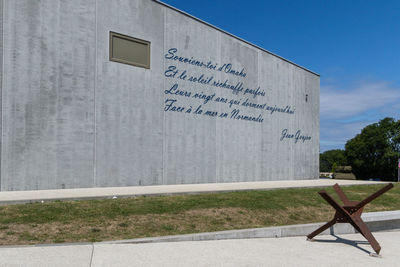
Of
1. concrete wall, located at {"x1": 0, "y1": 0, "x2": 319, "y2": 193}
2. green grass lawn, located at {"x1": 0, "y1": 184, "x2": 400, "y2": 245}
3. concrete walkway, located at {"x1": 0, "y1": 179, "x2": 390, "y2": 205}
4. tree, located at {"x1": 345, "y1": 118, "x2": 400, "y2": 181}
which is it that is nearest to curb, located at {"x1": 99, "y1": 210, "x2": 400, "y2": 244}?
green grass lawn, located at {"x1": 0, "y1": 184, "x2": 400, "y2": 245}

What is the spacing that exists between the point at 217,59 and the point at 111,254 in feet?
56.4

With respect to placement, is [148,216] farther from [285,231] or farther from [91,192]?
[91,192]

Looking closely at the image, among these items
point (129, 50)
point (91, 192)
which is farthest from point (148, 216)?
point (129, 50)

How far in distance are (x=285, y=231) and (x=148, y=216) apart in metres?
3.63

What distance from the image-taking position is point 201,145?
20.5 meters

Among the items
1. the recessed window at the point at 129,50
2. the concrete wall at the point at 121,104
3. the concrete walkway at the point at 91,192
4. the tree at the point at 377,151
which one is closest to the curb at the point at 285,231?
the concrete walkway at the point at 91,192

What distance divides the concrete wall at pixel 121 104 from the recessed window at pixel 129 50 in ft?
0.91

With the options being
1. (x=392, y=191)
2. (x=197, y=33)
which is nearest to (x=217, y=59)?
(x=197, y=33)

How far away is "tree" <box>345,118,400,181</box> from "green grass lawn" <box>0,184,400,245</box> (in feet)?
171

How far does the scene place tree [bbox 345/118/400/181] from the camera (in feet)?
193

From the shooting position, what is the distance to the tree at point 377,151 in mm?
58844

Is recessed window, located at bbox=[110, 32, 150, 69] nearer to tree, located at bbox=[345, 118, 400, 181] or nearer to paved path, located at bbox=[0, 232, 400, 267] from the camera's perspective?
paved path, located at bbox=[0, 232, 400, 267]

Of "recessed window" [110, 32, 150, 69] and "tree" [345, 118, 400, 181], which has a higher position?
"recessed window" [110, 32, 150, 69]

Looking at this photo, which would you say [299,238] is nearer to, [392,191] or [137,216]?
[137,216]
